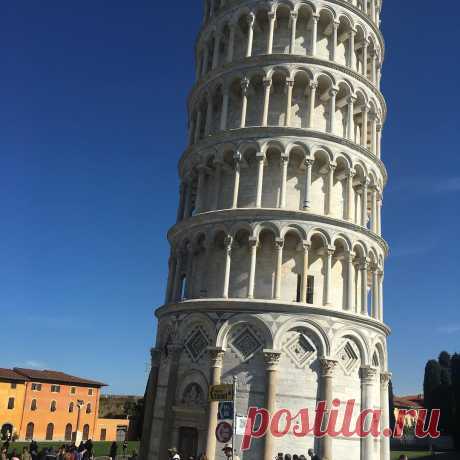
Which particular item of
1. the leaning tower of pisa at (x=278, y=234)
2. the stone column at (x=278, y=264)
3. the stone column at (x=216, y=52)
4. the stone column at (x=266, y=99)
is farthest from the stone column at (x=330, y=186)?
the stone column at (x=216, y=52)

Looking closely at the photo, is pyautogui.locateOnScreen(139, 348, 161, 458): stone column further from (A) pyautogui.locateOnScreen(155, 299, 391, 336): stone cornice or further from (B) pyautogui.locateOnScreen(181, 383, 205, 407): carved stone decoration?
(A) pyautogui.locateOnScreen(155, 299, 391, 336): stone cornice

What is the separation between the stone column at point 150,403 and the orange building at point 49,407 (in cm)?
4071

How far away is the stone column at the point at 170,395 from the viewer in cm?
2625

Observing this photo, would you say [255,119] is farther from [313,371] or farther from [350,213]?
[313,371]

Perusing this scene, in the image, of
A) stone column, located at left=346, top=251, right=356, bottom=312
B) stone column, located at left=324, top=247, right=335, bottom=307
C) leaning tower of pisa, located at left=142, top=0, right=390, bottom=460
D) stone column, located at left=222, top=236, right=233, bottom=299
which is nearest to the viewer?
leaning tower of pisa, located at left=142, top=0, right=390, bottom=460

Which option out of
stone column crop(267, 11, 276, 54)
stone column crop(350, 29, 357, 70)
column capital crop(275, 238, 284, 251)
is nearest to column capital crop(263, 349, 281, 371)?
column capital crop(275, 238, 284, 251)

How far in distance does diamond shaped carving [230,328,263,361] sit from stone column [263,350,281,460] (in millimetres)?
738

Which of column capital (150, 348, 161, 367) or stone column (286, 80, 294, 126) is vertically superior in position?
stone column (286, 80, 294, 126)

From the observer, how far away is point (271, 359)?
81.9 ft

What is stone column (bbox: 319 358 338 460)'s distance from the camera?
79.7 feet

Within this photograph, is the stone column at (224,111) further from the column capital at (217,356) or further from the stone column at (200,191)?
the column capital at (217,356)

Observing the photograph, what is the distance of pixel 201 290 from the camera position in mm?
28688

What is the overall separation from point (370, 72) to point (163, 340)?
68.1ft

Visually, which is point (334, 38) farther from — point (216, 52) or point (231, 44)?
point (216, 52)
